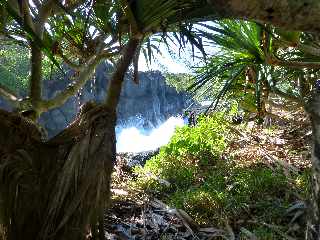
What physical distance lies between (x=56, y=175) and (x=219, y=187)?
4.90ft

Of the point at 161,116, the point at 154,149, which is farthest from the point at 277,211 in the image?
the point at 161,116

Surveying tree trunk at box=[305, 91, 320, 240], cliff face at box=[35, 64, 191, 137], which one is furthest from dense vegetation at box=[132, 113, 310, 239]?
cliff face at box=[35, 64, 191, 137]

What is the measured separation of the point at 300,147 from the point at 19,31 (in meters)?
2.53

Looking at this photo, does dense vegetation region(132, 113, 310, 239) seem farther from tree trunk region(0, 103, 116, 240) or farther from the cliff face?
the cliff face

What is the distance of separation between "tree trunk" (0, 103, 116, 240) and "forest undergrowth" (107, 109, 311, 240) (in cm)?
67

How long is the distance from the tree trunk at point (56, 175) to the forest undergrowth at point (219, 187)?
665mm

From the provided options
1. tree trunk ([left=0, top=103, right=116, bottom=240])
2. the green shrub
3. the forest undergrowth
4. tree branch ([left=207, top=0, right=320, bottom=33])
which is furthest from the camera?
the green shrub

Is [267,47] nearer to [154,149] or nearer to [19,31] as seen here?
[19,31]

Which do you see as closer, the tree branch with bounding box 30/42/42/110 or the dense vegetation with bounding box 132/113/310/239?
the tree branch with bounding box 30/42/42/110

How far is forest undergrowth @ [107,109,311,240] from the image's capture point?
8.46 ft

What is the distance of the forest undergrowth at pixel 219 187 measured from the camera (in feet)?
8.46

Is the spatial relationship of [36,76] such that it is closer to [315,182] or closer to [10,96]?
[10,96]

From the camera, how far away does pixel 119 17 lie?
2045 millimetres

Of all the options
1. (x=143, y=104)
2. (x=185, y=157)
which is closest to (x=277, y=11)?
(x=185, y=157)
